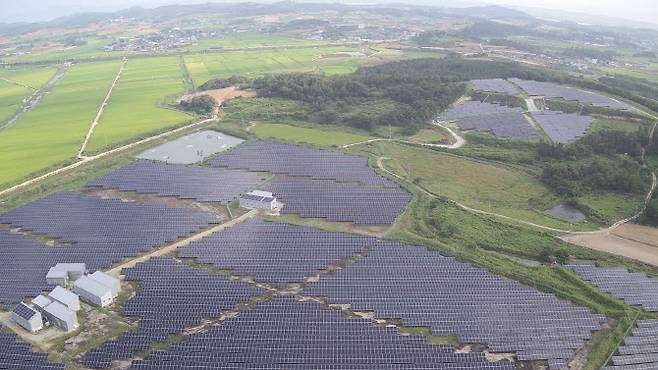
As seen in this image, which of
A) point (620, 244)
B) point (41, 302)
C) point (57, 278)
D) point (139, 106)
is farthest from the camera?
point (139, 106)

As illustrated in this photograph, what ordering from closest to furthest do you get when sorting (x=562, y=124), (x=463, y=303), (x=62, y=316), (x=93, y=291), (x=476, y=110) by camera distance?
(x=62, y=316), (x=463, y=303), (x=93, y=291), (x=562, y=124), (x=476, y=110)

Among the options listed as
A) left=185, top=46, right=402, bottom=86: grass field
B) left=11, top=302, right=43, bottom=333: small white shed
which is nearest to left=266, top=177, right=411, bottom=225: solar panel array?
left=11, top=302, right=43, bottom=333: small white shed

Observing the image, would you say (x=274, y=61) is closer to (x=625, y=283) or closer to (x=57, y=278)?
(x=57, y=278)

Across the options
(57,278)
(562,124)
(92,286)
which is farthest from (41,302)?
(562,124)

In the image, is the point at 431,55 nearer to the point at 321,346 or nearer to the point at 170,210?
the point at 170,210

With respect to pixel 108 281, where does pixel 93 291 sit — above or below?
below

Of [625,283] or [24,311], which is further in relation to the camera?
[625,283]

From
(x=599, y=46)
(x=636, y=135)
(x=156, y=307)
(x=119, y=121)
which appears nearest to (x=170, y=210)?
(x=156, y=307)
